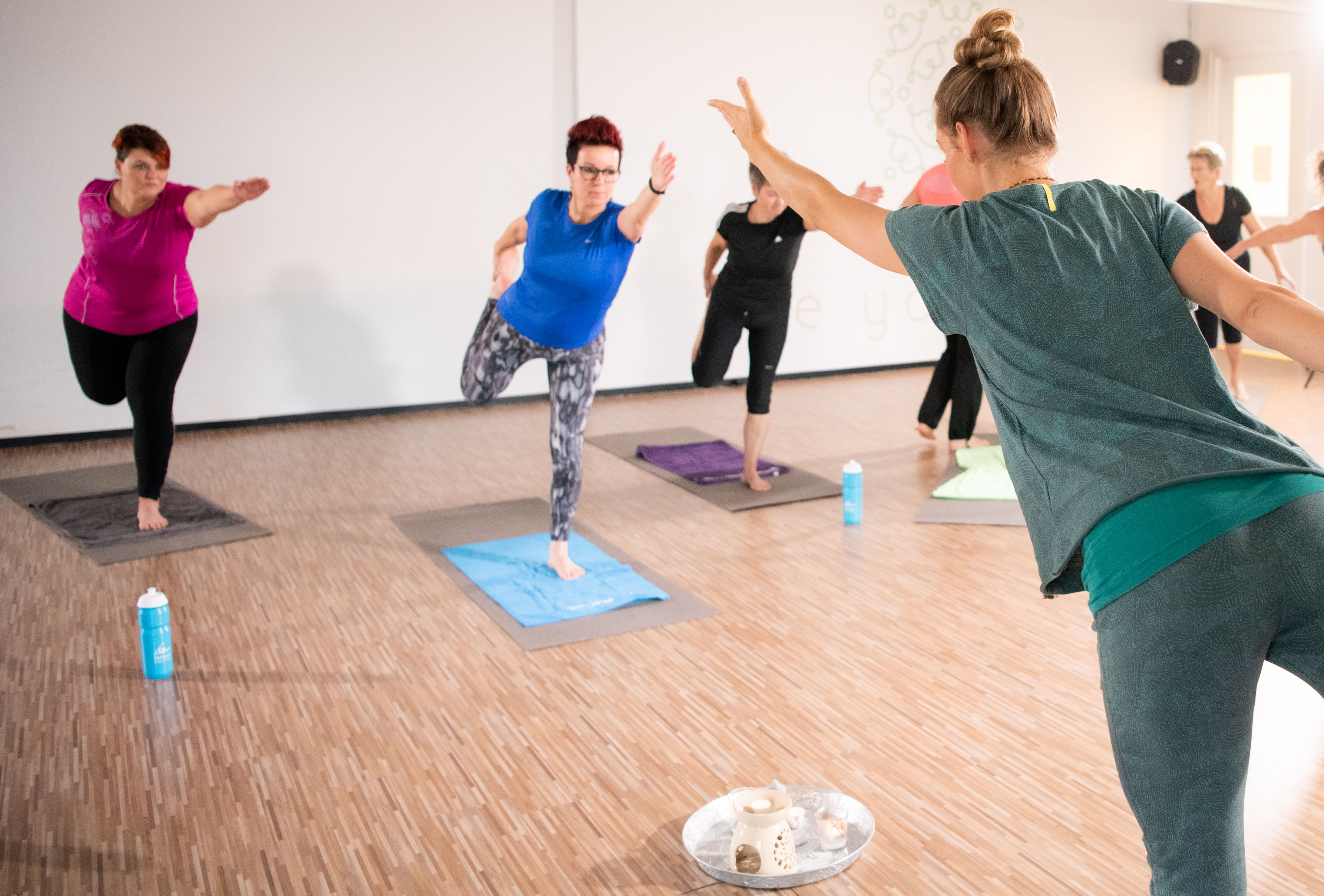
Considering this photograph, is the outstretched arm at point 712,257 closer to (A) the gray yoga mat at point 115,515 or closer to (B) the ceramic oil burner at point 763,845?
(A) the gray yoga mat at point 115,515

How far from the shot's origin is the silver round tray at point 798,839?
6.09ft

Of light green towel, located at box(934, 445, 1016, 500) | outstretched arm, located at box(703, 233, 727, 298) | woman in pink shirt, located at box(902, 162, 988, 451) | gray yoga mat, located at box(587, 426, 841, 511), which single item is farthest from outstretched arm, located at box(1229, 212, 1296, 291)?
outstretched arm, located at box(703, 233, 727, 298)

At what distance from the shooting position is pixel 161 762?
7.56 ft

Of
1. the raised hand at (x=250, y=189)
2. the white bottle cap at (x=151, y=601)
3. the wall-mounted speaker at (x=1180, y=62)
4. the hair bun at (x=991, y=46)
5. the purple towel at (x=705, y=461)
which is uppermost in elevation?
the wall-mounted speaker at (x=1180, y=62)

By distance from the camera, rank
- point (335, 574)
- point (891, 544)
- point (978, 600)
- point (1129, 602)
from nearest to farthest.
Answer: point (1129, 602) < point (978, 600) < point (335, 574) < point (891, 544)

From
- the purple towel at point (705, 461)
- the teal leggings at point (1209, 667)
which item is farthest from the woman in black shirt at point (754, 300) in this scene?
the teal leggings at point (1209, 667)

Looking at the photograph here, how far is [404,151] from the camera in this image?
5.91m

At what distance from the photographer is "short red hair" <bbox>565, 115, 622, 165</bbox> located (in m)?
3.13

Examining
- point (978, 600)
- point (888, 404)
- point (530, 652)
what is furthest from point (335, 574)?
point (888, 404)

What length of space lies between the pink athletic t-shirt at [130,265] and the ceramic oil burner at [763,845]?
Answer: 2.78 meters

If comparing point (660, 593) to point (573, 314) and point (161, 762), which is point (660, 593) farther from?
point (161, 762)

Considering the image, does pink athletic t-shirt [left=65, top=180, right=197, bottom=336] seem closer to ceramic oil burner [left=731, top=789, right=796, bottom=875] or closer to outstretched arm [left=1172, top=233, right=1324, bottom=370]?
ceramic oil burner [left=731, top=789, right=796, bottom=875]

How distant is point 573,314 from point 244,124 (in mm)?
3142

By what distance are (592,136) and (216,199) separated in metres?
1.34
